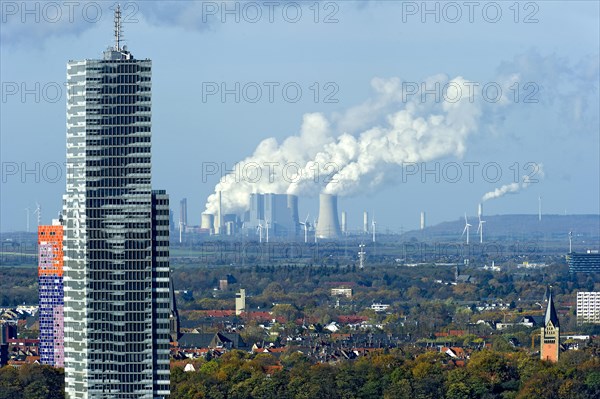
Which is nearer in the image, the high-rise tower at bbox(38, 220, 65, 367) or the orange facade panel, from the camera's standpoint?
the orange facade panel

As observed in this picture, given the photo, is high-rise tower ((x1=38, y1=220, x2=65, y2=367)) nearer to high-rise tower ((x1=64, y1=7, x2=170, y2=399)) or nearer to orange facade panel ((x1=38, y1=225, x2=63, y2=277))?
orange facade panel ((x1=38, y1=225, x2=63, y2=277))

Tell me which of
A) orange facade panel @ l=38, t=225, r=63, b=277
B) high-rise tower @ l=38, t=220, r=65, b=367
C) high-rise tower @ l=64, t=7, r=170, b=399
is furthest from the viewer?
high-rise tower @ l=38, t=220, r=65, b=367

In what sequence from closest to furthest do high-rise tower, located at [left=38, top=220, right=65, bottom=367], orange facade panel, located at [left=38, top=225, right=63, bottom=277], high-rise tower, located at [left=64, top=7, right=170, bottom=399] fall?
high-rise tower, located at [left=64, top=7, right=170, bottom=399], orange facade panel, located at [left=38, top=225, right=63, bottom=277], high-rise tower, located at [left=38, top=220, right=65, bottom=367]

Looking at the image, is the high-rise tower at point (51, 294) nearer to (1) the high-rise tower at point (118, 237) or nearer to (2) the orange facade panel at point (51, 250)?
(2) the orange facade panel at point (51, 250)

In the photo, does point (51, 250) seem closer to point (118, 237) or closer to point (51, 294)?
point (51, 294)

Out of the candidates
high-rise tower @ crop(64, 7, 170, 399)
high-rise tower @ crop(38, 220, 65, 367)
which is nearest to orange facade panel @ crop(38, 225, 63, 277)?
high-rise tower @ crop(38, 220, 65, 367)

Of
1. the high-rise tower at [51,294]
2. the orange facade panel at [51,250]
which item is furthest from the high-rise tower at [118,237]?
the high-rise tower at [51,294]

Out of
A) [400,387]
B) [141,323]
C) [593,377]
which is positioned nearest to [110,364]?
[141,323]
